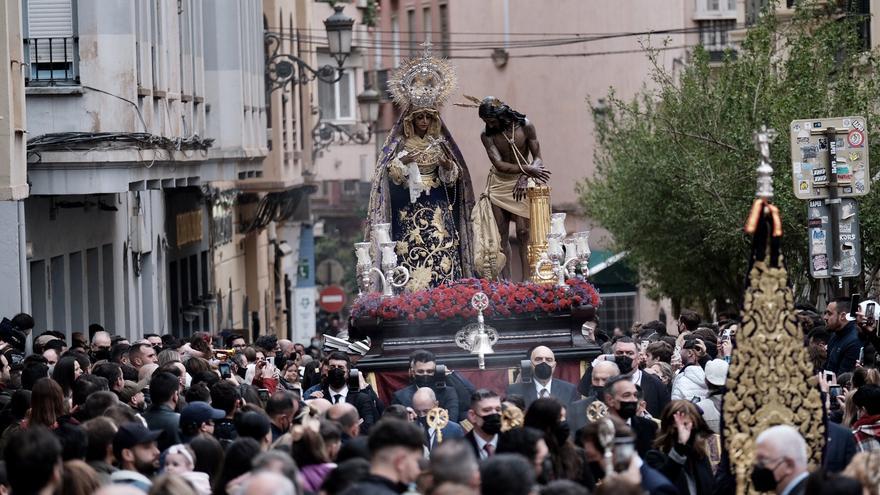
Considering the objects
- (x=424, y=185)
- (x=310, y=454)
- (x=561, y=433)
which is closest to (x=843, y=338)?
(x=424, y=185)

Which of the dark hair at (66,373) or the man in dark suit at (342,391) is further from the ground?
the dark hair at (66,373)

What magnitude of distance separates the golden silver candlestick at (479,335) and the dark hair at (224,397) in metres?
5.64

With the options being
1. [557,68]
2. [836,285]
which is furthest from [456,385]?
[557,68]

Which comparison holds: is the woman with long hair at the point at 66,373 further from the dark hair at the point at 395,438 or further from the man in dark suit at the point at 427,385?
the dark hair at the point at 395,438

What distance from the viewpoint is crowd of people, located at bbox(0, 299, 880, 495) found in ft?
32.7

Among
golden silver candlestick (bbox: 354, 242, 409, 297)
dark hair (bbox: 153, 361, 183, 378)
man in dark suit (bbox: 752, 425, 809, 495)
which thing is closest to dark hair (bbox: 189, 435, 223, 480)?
man in dark suit (bbox: 752, 425, 809, 495)

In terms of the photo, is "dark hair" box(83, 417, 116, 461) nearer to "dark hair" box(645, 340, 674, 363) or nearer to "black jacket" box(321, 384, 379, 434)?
"black jacket" box(321, 384, 379, 434)

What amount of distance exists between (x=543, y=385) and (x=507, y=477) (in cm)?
645

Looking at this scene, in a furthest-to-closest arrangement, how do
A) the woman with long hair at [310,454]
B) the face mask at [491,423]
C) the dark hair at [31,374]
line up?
1. the dark hair at [31,374]
2. the face mask at [491,423]
3. the woman with long hair at [310,454]

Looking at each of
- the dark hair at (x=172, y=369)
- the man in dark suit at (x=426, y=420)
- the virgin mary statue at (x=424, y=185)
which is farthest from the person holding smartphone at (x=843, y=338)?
the dark hair at (x=172, y=369)

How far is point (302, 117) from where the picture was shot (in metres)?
52.5

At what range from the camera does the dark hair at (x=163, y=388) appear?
14.0 metres

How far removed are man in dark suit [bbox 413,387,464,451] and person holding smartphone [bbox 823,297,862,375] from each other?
4969 millimetres

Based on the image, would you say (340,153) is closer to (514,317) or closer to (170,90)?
(170,90)
